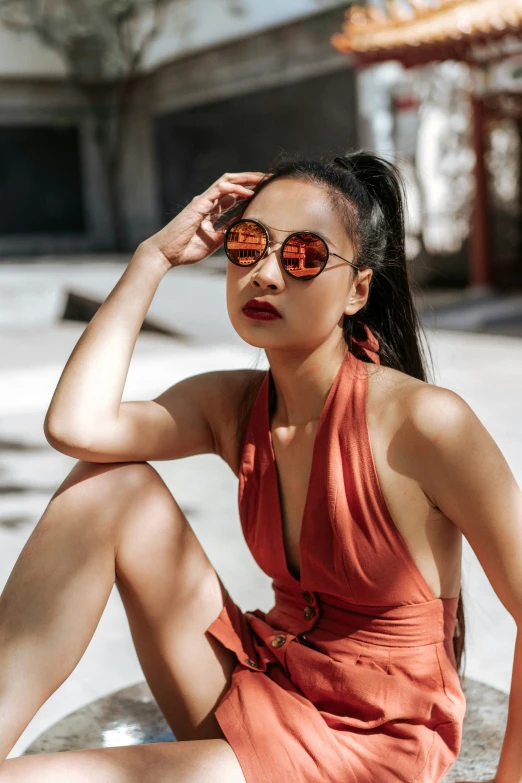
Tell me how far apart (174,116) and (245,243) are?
58.5ft

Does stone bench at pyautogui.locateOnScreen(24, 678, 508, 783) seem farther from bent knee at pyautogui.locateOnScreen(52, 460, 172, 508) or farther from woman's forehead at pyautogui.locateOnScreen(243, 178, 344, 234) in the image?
woman's forehead at pyautogui.locateOnScreen(243, 178, 344, 234)

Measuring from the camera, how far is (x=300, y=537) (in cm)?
149

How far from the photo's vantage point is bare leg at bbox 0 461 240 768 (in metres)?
1.45

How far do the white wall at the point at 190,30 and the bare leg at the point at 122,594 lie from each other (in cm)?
1207

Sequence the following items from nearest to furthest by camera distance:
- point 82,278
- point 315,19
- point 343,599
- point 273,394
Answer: point 343,599 < point 273,394 < point 82,278 < point 315,19

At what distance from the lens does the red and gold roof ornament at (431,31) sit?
7984mm

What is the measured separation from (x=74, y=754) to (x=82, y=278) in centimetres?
1113

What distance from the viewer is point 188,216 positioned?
174cm

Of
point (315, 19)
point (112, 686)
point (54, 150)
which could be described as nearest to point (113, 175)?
point (54, 150)

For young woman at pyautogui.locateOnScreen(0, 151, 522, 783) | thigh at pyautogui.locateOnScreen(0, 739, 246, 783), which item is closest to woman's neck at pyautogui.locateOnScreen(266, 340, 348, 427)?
young woman at pyautogui.locateOnScreen(0, 151, 522, 783)

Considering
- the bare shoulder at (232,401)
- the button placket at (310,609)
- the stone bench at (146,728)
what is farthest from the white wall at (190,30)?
the button placket at (310,609)

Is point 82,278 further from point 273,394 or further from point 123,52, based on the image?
point 273,394

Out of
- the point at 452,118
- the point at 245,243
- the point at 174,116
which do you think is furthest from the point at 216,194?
the point at 174,116

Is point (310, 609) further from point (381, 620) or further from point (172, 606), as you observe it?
point (172, 606)
